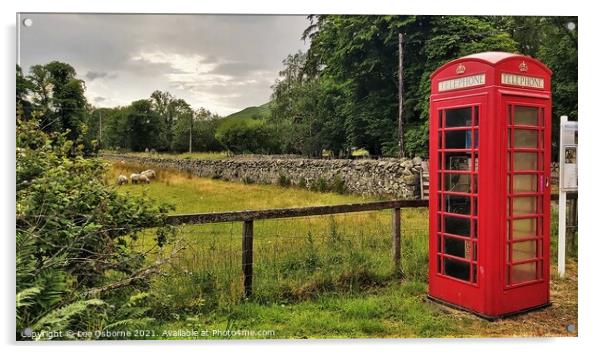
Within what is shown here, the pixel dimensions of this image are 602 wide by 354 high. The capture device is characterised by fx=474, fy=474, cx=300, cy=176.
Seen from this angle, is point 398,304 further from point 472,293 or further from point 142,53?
point 142,53

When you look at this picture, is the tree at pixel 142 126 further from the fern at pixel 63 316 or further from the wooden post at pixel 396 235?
the wooden post at pixel 396 235

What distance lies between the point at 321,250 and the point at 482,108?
1.84 metres

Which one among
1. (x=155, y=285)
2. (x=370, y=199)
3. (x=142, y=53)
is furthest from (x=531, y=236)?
(x=142, y=53)

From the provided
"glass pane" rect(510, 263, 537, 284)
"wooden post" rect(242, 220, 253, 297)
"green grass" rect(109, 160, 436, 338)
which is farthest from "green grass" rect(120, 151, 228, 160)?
"glass pane" rect(510, 263, 537, 284)

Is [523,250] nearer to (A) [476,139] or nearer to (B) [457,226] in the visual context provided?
(B) [457,226]

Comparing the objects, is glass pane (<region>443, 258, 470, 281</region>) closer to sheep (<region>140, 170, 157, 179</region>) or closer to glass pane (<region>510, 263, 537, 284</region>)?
glass pane (<region>510, 263, 537, 284</region>)

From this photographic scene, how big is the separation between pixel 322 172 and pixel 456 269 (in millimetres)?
1615

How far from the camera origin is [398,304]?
3.96 m

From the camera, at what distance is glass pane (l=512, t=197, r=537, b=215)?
361cm

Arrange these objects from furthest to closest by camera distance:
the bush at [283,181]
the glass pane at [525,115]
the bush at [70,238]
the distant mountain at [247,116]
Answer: the bush at [283,181]
the distant mountain at [247,116]
the glass pane at [525,115]
the bush at [70,238]

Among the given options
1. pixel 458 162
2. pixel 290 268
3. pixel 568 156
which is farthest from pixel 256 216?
pixel 568 156

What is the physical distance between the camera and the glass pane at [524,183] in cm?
360

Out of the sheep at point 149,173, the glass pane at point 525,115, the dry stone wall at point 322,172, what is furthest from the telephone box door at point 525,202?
the sheep at point 149,173

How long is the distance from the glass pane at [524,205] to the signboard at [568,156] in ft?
1.85
